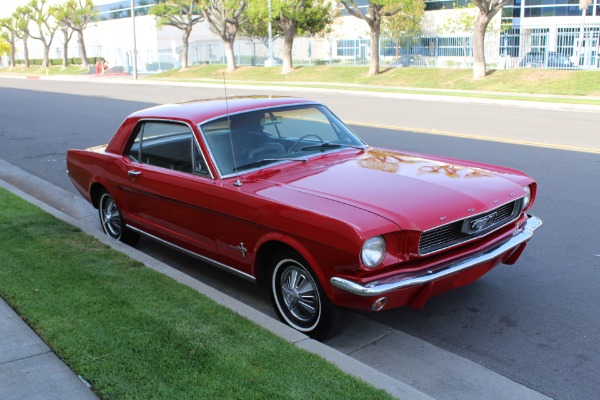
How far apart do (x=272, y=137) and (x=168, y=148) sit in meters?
0.98

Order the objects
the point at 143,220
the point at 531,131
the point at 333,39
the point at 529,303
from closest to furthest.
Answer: the point at 529,303 → the point at 143,220 → the point at 531,131 → the point at 333,39

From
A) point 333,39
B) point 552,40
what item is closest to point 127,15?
point 333,39

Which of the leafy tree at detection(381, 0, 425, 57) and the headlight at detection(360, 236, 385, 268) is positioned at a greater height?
the leafy tree at detection(381, 0, 425, 57)

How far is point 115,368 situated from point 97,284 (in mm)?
1520

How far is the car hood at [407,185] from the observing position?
4.16 m

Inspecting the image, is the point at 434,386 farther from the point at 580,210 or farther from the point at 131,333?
the point at 580,210

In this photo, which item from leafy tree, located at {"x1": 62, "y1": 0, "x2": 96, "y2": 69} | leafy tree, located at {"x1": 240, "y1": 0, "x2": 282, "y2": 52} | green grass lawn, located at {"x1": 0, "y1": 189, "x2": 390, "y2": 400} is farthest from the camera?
leafy tree, located at {"x1": 62, "y1": 0, "x2": 96, "y2": 69}

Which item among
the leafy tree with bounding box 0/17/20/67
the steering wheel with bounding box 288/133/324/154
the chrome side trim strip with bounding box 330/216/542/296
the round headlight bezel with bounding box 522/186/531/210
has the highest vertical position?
the leafy tree with bounding box 0/17/20/67

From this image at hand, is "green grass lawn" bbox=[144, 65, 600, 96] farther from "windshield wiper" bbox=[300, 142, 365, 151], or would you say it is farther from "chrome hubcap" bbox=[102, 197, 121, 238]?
"windshield wiper" bbox=[300, 142, 365, 151]

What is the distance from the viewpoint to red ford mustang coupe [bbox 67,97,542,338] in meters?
4.04

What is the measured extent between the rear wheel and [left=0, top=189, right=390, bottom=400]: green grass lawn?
71cm

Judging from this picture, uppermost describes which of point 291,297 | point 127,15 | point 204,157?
point 127,15

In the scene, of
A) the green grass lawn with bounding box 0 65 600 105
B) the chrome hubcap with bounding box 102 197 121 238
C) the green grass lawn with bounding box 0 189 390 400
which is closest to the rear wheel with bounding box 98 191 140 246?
the chrome hubcap with bounding box 102 197 121 238

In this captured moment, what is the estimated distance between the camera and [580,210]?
739 centimetres
